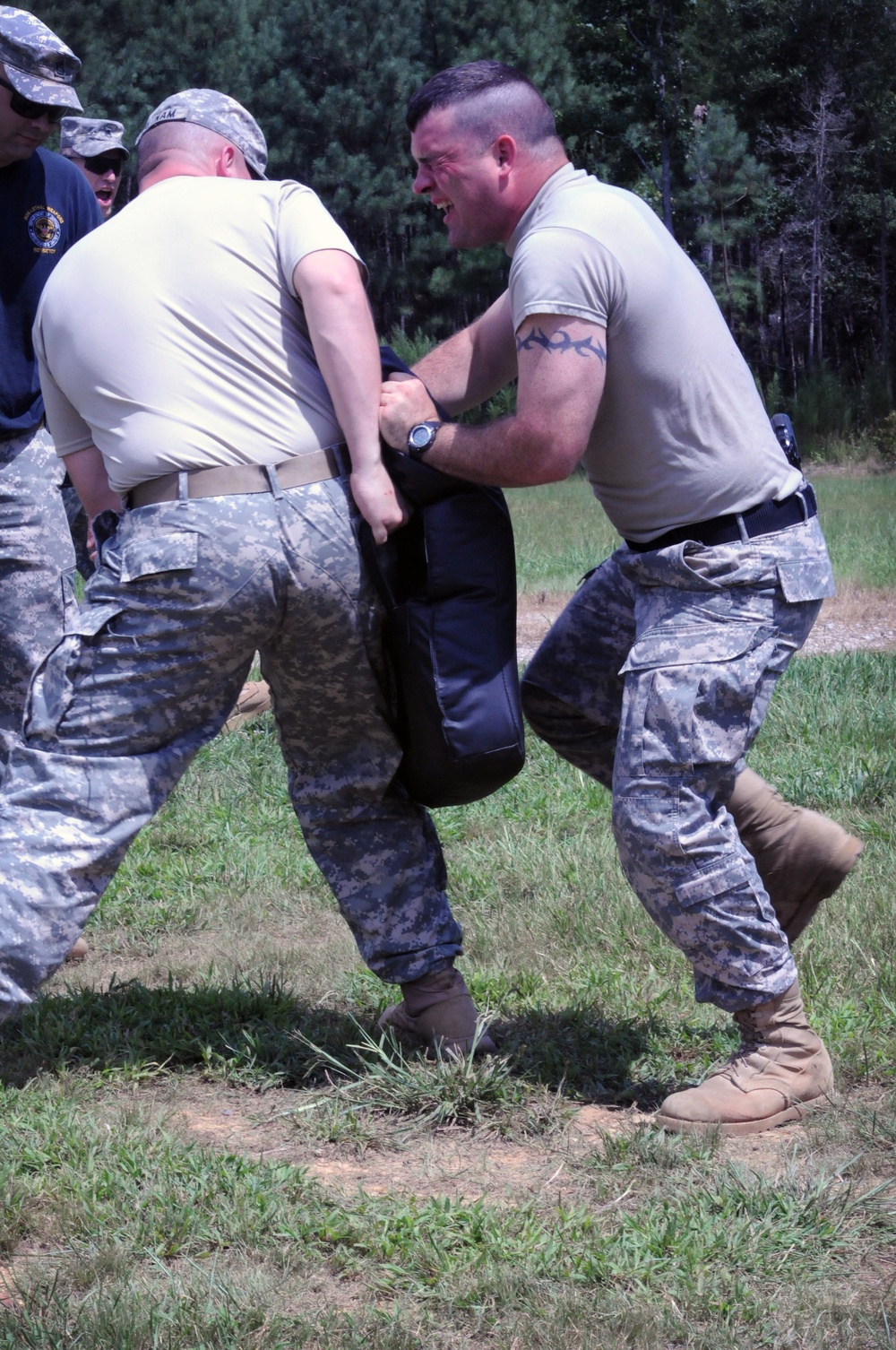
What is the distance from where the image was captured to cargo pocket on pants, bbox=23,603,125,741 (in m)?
2.79

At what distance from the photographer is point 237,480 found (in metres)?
2.80

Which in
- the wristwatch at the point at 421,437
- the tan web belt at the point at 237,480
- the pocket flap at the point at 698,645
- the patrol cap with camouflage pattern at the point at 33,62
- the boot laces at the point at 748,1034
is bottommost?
the boot laces at the point at 748,1034

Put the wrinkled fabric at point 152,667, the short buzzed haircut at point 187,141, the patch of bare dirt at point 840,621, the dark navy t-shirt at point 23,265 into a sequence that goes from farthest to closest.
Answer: the patch of bare dirt at point 840,621
the dark navy t-shirt at point 23,265
the short buzzed haircut at point 187,141
the wrinkled fabric at point 152,667

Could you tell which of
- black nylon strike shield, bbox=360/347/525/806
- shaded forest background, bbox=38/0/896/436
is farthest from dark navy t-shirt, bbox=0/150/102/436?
shaded forest background, bbox=38/0/896/436

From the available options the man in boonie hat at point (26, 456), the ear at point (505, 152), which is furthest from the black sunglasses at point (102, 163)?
the ear at point (505, 152)

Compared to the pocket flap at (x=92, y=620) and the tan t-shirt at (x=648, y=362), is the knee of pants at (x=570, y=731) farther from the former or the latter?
the pocket flap at (x=92, y=620)

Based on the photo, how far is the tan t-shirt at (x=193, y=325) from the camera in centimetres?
279

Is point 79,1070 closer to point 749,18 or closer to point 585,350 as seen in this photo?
point 585,350

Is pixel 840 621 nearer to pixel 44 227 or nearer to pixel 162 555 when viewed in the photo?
pixel 44 227

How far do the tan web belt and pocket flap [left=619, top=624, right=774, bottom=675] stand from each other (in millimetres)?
707

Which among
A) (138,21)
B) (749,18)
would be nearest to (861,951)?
(138,21)

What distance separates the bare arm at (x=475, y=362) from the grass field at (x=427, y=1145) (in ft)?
4.65

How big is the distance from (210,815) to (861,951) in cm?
240

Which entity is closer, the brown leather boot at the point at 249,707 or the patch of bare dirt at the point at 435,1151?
the patch of bare dirt at the point at 435,1151
